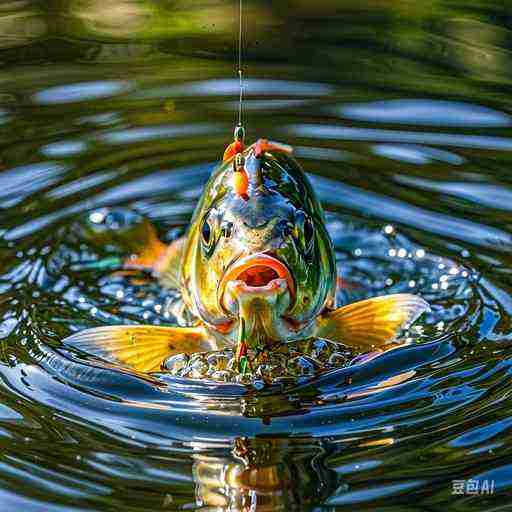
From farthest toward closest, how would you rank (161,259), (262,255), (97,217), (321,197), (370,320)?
A: (321,197), (97,217), (161,259), (370,320), (262,255)

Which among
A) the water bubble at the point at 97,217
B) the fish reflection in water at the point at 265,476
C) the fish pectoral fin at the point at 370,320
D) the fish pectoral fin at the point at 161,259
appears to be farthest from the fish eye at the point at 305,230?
the water bubble at the point at 97,217

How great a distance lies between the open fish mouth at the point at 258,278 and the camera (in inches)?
162

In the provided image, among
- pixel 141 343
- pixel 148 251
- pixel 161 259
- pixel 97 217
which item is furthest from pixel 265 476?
pixel 97 217

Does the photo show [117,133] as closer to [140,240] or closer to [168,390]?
[140,240]

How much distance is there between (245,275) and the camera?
13.7 ft

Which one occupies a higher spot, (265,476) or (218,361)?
(218,361)

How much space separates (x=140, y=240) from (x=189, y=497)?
251 centimetres

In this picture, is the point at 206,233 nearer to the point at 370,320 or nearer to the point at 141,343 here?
the point at 141,343

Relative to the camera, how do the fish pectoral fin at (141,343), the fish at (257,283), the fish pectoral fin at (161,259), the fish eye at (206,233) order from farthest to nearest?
the fish pectoral fin at (161,259) → the fish pectoral fin at (141,343) → the fish eye at (206,233) → the fish at (257,283)

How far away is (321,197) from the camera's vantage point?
6.40 meters

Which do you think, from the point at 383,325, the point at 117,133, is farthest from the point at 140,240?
the point at 383,325

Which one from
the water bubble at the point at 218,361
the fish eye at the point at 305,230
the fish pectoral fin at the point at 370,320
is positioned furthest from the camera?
the fish pectoral fin at the point at 370,320

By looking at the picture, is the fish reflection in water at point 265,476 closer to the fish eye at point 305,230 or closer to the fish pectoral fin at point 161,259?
the fish eye at point 305,230

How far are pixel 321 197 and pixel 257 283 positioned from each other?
2269mm
